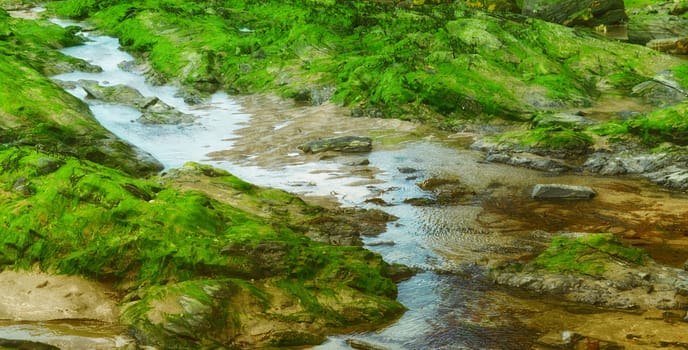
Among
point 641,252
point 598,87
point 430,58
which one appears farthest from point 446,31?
point 641,252

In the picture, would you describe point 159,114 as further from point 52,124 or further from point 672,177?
point 672,177

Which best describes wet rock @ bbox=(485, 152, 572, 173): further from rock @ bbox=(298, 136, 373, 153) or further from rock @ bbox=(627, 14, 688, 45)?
rock @ bbox=(627, 14, 688, 45)

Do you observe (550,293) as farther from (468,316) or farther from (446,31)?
(446,31)

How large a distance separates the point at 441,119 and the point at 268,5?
12042 mm

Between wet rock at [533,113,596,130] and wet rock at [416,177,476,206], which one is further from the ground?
wet rock at [533,113,596,130]

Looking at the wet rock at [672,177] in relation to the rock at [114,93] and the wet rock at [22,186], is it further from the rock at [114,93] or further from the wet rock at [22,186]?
the rock at [114,93]

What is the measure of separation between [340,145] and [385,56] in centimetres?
619

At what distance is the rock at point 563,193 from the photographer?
10.6 m

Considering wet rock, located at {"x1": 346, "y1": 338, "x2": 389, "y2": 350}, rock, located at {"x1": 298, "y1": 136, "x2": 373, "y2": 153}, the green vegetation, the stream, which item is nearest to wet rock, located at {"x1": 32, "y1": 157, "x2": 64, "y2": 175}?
the stream

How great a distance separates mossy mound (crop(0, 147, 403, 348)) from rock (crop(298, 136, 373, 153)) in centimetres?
506

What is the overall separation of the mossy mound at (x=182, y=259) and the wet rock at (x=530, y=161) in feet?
17.7

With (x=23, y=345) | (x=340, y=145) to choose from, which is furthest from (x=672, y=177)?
(x=23, y=345)

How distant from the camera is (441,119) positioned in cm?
1612

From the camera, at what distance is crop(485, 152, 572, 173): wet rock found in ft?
40.4
